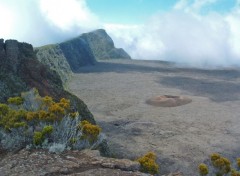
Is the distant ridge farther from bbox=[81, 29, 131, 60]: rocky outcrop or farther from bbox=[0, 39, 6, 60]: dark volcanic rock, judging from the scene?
bbox=[0, 39, 6, 60]: dark volcanic rock

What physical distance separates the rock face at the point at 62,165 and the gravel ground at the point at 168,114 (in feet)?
73.9

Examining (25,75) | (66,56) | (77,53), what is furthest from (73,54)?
(25,75)

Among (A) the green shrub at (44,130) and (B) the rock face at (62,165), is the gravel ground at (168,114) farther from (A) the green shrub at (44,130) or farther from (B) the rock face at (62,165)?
(B) the rock face at (62,165)

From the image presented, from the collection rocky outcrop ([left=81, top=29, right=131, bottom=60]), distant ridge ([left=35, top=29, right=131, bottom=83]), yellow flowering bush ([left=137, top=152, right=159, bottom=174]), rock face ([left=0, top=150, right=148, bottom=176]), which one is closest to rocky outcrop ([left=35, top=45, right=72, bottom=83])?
distant ridge ([left=35, top=29, right=131, bottom=83])

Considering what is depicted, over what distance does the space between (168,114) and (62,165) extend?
165 feet

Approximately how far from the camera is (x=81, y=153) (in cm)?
1625

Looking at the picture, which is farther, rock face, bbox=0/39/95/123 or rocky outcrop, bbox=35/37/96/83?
rocky outcrop, bbox=35/37/96/83

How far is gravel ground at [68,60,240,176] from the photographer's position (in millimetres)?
43906

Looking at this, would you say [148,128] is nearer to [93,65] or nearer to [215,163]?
[215,163]

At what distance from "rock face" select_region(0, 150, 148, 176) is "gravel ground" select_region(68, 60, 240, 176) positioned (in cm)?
2253

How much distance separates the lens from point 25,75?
122ft

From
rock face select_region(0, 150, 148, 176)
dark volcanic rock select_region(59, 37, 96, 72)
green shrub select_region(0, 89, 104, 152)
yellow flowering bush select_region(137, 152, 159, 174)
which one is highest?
dark volcanic rock select_region(59, 37, 96, 72)

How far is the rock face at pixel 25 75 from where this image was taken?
32219 millimetres

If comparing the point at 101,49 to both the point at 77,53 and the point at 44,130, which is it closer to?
the point at 77,53
